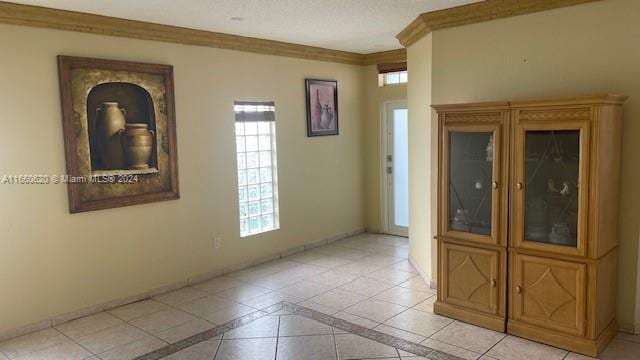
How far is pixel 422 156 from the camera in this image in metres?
4.88

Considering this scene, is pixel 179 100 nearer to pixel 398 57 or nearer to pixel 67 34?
pixel 67 34

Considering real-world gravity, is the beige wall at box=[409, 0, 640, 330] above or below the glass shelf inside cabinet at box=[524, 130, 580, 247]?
above

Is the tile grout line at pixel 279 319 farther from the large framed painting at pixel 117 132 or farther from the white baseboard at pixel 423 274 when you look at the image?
the large framed painting at pixel 117 132

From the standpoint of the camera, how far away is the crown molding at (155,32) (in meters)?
3.81

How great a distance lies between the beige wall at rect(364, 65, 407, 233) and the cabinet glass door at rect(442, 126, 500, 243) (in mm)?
2862

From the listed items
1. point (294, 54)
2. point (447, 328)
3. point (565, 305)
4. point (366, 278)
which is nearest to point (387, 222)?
point (366, 278)

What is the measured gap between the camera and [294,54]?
5961 millimetres

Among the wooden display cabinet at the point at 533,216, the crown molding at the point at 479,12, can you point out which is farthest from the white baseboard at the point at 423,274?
the crown molding at the point at 479,12

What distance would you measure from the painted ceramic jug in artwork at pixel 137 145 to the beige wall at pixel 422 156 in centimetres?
255

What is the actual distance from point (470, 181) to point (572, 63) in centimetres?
114

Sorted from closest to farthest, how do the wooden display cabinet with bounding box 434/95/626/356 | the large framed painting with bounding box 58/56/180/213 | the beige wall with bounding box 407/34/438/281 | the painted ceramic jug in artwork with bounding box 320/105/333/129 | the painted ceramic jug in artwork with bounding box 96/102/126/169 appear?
the wooden display cabinet with bounding box 434/95/626/356
the large framed painting with bounding box 58/56/180/213
the painted ceramic jug in artwork with bounding box 96/102/126/169
the beige wall with bounding box 407/34/438/281
the painted ceramic jug in artwork with bounding box 320/105/333/129

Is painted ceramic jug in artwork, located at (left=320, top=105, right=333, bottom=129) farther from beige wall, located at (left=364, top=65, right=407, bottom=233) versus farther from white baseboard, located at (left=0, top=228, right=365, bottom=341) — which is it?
white baseboard, located at (left=0, top=228, right=365, bottom=341)

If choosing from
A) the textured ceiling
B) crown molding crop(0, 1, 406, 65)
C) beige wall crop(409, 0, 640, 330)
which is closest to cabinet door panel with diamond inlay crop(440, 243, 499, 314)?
beige wall crop(409, 0, 640, 330)

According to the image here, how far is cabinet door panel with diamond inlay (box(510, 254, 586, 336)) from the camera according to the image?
3.38m
